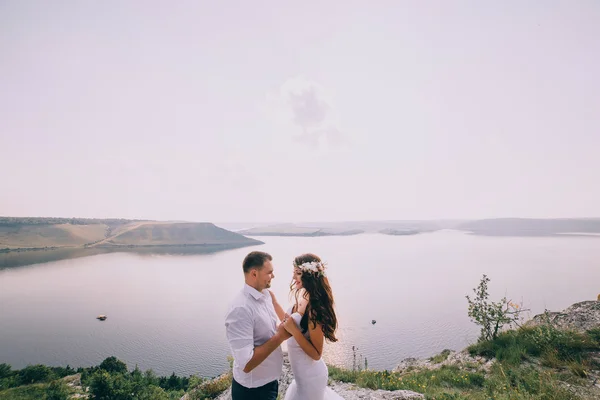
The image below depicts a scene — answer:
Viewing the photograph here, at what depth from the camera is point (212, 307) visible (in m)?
41.9

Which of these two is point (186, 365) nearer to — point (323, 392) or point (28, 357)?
point (28, 357)

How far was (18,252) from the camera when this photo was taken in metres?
104

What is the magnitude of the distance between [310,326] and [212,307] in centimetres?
4350

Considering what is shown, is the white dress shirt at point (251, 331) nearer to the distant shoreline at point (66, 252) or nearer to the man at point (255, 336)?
the man at point (255, 336)

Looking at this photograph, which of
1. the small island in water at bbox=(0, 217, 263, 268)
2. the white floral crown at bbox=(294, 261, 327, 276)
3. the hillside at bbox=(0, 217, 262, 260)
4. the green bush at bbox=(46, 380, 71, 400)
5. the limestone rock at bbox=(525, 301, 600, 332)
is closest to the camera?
the white floral crown at bbox=(294, 261, 327, 276)

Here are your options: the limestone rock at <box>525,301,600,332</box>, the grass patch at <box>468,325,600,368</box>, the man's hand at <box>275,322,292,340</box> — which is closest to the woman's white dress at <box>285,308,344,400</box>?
the man's hand at <box>275,322,292,340</box>

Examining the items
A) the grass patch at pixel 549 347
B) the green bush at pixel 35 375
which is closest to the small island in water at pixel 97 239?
the green bush at pixel 35 375

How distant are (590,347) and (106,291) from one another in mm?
64807

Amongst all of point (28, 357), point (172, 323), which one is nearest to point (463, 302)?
point (172, 323)

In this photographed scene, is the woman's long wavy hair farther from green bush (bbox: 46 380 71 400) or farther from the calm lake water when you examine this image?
the calm lake water

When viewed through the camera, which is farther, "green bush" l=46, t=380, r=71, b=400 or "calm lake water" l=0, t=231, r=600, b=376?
"calm lake water" l=0, t=231, r=600, b=376

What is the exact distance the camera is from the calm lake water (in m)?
26.7

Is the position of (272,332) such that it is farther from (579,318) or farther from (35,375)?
(35,375)

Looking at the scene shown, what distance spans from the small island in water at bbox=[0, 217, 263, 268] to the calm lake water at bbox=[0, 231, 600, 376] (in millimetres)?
46038
